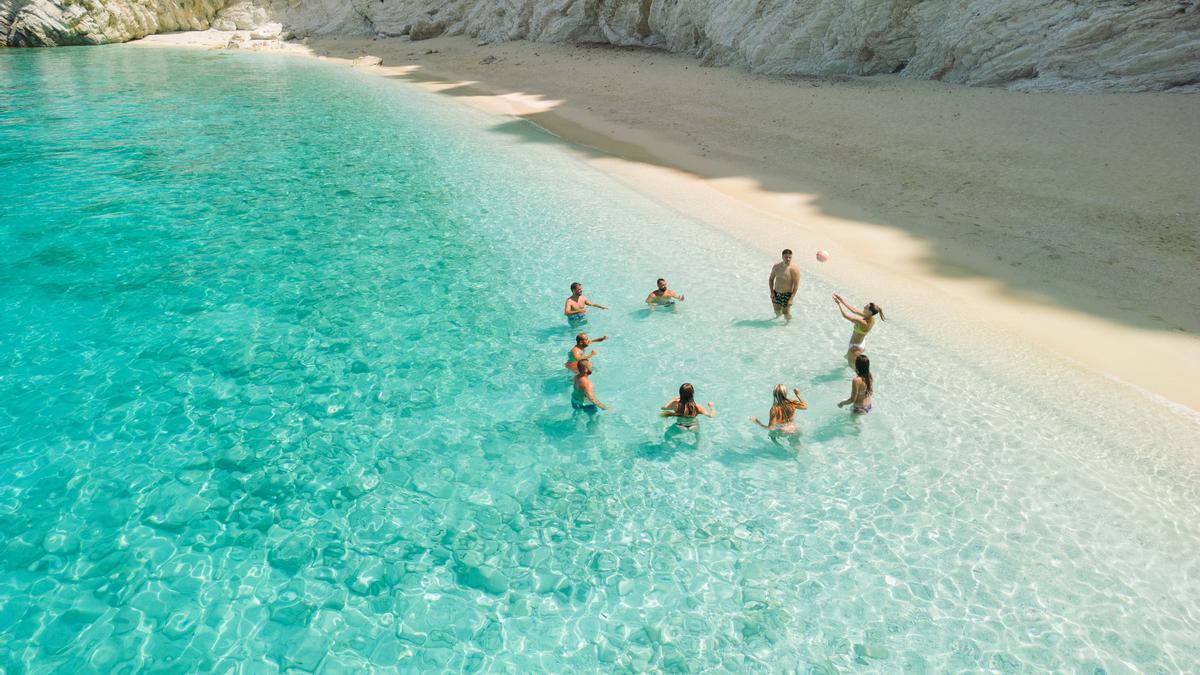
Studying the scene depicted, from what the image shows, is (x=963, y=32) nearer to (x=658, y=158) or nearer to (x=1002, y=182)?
(x=1002, y=182)

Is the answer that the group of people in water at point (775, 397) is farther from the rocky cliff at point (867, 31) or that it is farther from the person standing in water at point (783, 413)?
the rocky cliff at point (867, 31)

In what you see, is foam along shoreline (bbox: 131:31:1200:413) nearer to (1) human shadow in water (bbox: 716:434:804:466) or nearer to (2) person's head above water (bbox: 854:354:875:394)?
(2) person's head above water (bbox: 854:354:875:394)

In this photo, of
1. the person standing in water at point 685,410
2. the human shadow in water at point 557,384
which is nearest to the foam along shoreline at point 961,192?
the person standing in water at point 685,410

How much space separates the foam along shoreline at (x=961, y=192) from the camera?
37.0 feet

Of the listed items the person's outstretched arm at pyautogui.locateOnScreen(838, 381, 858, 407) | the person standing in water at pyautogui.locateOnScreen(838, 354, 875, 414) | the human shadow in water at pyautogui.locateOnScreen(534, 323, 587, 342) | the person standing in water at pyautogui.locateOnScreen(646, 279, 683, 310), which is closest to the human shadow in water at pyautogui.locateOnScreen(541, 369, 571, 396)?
the human shadow in water at pyautogui.locateOnScreen(534, 323, 587, 342)

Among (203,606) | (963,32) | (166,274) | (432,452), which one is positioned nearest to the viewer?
(203,606)

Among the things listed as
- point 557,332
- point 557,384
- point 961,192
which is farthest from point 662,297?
point 961,192

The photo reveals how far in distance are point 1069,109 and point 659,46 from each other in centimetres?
2294

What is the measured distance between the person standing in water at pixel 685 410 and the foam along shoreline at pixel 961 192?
4874 millimetres

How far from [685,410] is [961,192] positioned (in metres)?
11.4

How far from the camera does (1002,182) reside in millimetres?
16062

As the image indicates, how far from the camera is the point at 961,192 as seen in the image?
52.8 feet

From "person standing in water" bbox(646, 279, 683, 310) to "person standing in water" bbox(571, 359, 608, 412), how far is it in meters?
3.14

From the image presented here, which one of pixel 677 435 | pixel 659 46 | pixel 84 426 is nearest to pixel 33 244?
pixel 84 426
